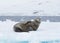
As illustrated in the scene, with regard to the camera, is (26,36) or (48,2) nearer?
(26,36)

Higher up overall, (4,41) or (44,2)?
(44,2)

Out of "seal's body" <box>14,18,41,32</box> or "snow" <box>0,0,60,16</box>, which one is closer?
"seal's body" <box>14,18,41,32</box>

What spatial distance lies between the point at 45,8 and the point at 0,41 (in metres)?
0.76

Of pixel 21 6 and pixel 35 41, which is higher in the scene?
pixel 21 6

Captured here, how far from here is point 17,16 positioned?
147 centimetres

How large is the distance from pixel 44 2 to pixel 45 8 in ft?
0.18

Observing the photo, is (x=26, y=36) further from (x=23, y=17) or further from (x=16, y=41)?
(x=23, y=17)

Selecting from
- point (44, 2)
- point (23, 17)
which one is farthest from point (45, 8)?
point (23, 17)

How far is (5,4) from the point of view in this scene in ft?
4.91

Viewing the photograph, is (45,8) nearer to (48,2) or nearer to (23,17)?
(48,2)

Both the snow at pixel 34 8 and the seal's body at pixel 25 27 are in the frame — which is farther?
the snow at pixel 34 8

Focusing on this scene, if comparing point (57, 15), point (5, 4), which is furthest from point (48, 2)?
point (5, 4)

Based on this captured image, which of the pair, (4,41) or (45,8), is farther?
(45,8)

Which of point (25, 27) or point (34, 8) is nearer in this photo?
point (25, 27)
